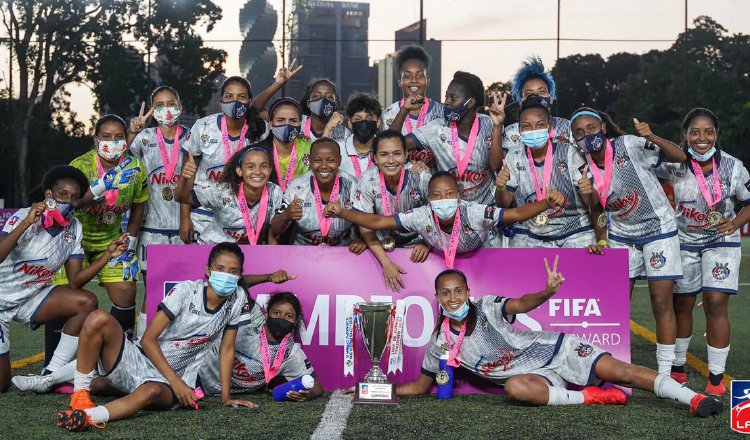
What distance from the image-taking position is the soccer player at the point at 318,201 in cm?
651

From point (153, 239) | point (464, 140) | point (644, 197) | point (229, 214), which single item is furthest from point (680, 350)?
point (153, 239)

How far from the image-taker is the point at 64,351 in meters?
6.28

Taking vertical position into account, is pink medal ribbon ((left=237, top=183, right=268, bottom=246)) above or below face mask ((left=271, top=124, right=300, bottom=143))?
below

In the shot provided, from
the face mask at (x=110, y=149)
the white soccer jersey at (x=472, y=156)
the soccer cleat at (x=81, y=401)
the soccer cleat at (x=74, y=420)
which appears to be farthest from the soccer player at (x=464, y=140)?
the soccer cleat at (x=74, y=420)

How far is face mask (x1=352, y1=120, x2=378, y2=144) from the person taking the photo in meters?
7.36

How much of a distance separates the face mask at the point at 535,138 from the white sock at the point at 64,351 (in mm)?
3367

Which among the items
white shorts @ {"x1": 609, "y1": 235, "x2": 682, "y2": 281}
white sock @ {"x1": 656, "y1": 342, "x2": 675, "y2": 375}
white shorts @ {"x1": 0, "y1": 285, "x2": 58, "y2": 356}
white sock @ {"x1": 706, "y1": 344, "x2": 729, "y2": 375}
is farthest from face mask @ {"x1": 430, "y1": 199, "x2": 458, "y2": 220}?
white shorts @ {"x1": 0, "y1": 285, "x2": 58, "y2": 356}

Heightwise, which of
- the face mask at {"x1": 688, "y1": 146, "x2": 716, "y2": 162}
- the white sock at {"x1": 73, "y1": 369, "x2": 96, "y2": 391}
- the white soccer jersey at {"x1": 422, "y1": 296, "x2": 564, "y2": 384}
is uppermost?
the face mask at {"x1": 688, "y1": 146, "x2": 716, "y2": 162}

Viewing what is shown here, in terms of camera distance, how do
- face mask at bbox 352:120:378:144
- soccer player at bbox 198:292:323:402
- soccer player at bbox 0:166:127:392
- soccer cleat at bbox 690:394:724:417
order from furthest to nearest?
face mask at bbox 352:120:378:144
soccer player at bbox 0:166:127:392
soccer player at bbox 198:292:323:402
soccer cleat at bbox 690:394:724:417

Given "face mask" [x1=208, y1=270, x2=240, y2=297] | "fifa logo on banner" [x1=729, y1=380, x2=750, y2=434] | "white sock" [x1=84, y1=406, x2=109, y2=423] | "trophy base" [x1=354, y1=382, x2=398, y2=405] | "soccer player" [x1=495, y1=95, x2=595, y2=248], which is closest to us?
"fifa logo on banner" [x1=729, y1=380, x2=750, y2=434]

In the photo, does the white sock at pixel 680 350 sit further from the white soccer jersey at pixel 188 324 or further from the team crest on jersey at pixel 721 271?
the white soccer jersey at pixel 188 324

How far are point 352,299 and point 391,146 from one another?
1.10 metres

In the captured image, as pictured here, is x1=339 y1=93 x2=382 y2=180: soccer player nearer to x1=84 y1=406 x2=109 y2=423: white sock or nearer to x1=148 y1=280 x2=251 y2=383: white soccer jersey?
x1=148 y1=280 x2=251 y2=383: white soccer jersey

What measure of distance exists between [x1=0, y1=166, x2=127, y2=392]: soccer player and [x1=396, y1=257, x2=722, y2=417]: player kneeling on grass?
2.28 meters
